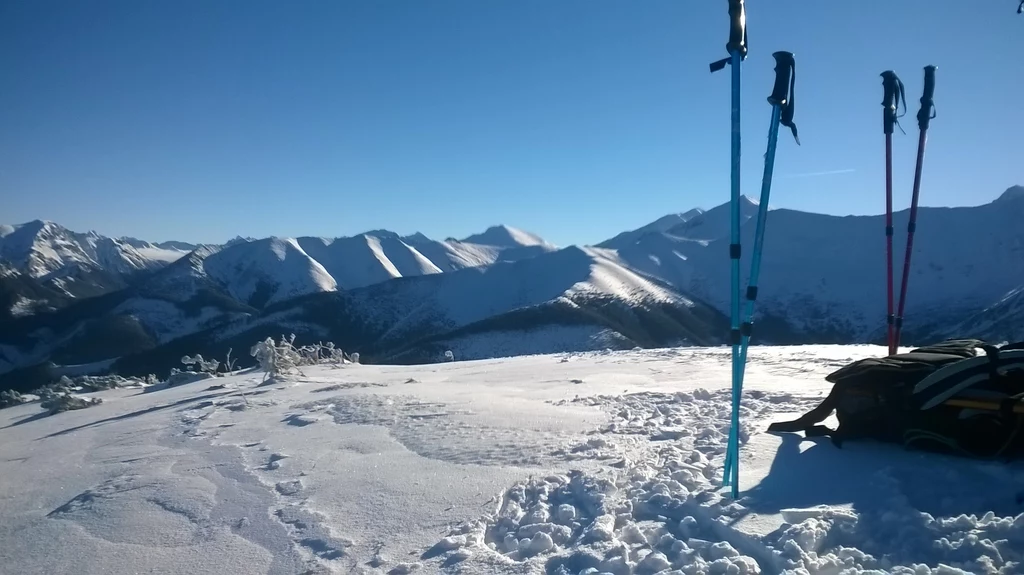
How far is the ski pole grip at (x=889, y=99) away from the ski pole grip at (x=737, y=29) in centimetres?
501

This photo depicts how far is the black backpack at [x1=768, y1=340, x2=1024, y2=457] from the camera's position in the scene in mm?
3793

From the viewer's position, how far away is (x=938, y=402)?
395cm

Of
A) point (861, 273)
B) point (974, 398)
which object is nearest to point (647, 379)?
point (974, 398)

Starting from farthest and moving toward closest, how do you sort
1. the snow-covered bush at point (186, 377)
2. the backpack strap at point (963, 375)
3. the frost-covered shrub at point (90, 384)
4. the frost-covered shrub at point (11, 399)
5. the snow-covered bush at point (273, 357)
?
the frost-covered shrub at point (11, 399) → the snow-covered bush at point (186, 377) → the frost-covered shrub at point (90, 384) → the snow-covered bush at point (273, 357) → the backpack strap at point (963, 375)

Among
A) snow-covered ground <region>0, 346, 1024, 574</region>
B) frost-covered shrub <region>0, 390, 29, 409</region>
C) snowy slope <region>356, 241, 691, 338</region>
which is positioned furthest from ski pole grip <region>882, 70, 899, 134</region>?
snowy slope <region>356, 241, 691, 338</region>

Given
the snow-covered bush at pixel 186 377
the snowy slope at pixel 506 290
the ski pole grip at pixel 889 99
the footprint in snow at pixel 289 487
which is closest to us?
the footprint in snow at pixel 289 487

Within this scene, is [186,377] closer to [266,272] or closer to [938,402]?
[938,402]

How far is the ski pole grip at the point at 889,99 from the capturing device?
7343 millimetres

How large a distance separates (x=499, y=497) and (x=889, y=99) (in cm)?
716

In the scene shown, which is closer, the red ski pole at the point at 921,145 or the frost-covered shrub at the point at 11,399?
the red ski pole at the point at 921,145

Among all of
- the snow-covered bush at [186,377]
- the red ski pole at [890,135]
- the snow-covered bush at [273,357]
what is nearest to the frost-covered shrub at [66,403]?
the snow-covered bush at [186,377]

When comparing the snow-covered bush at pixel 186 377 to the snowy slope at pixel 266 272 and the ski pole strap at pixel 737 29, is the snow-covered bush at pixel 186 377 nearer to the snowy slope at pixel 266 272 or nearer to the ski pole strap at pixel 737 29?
the ski pole strap at pixel 737 29

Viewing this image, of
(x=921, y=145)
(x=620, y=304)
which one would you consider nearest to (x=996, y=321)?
(x=620, y=304)

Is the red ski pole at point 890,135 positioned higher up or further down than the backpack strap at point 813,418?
higher up
